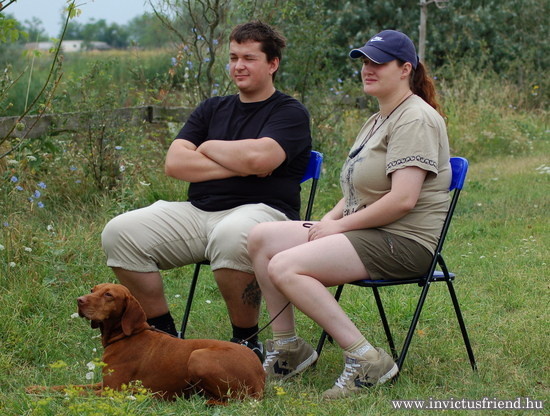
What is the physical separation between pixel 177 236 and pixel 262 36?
1188mm

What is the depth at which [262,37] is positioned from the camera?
14.4ft

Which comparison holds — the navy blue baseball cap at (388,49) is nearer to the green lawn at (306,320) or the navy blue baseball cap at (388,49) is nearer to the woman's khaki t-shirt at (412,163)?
the woman's khaki t-shirt at (412,163)

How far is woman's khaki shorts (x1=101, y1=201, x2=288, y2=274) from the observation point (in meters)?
4.02

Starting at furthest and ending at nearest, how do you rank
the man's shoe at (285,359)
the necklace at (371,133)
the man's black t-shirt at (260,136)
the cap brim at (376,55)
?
1. the man's black t-shirt at (260,136)
2. the man's shoe at (285,359)
3. the necklace at (371,133)
4. the cap brim at (376,55)

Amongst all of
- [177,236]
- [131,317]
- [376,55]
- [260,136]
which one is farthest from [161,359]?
[376,55]

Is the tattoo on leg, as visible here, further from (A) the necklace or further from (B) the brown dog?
(A) the necklace

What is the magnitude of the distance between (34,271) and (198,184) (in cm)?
136

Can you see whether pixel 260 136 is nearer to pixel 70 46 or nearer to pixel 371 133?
pixel 371 133

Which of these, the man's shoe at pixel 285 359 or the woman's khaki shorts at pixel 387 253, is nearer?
the woman's khaki shorts at pixel 387 253

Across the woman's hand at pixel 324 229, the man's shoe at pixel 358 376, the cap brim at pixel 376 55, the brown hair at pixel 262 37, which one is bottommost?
the man's shoe at pixel 358 376

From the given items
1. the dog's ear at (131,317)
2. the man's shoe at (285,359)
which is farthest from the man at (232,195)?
the dog's ear at (131,317)

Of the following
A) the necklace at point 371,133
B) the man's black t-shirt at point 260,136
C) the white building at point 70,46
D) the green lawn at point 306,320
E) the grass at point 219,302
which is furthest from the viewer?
the white building at point 70,46

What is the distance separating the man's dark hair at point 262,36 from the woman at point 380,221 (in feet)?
2.58

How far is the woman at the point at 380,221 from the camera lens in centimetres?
356
